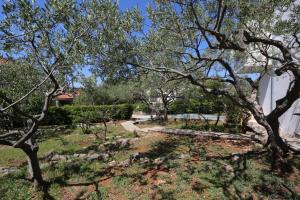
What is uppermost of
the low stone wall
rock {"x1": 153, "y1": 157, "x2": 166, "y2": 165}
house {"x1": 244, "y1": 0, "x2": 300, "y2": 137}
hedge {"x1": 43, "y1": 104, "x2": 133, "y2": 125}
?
house {"x1": 244, "y1": 0, "x2": 300, "y2": 137}

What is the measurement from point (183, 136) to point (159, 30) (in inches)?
250

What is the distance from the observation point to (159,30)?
8477 millimetres

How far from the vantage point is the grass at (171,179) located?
625 cm

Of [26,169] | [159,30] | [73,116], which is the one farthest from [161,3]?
[73,116]

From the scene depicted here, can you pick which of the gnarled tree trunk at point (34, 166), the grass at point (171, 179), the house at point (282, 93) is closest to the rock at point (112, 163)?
the grass at point (171, 179)

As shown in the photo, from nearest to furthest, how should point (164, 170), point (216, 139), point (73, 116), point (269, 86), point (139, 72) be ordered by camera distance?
1. point (164, 170)
2. point (139, 72)
3. point (216, 139)
4. point (269, 86)
5. point (73, 116)

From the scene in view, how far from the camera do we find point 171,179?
697cm

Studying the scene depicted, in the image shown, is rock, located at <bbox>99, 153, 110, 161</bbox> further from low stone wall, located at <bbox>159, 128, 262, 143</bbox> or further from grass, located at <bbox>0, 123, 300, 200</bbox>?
low stone wall, located at <bbox>159, 128, 262, 143</bbox>

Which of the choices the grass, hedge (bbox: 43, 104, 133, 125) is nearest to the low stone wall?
the grass

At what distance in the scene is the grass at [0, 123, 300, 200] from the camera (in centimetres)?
625

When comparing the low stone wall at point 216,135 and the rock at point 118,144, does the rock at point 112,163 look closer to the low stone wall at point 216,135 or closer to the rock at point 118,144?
the rock at point 118,144

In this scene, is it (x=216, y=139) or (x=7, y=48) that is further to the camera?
(x=216, y=139)

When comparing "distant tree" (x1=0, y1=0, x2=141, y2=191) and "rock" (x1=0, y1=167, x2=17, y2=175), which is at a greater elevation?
"distant tree" (x1=0, y1=0, x2=141, y2=191)

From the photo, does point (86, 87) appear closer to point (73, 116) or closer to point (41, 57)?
point (41, 57)
